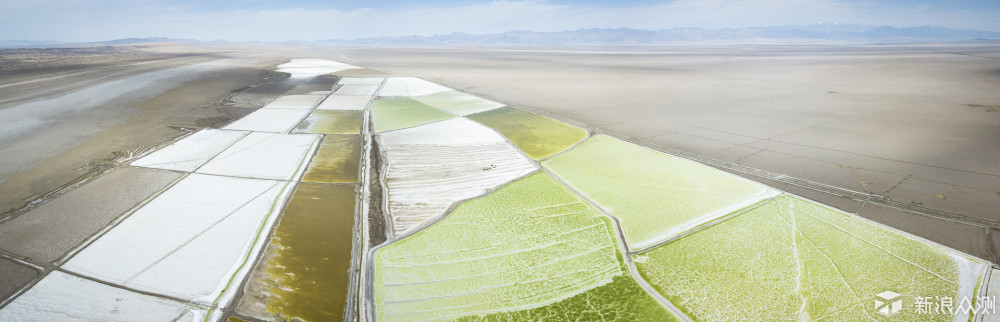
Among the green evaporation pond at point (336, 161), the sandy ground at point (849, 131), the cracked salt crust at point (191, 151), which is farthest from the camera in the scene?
the cracked salt crust at point (191, 151)

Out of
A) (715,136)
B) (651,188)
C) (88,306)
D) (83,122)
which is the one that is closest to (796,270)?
(651,188)

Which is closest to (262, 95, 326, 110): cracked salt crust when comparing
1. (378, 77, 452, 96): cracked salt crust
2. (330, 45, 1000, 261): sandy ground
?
(378, 77, 452, 96): cracked salt crust

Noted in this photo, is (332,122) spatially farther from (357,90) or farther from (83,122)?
(357,90)

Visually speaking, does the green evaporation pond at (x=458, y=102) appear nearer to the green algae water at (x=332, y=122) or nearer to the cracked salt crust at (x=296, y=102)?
the green algae water at (x=332, y=122)

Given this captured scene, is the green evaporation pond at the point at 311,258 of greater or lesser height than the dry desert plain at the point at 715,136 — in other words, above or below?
below

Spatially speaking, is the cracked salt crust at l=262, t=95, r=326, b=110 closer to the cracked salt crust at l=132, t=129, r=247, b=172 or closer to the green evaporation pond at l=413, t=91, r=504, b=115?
the cracked salt crust at l=132, t=129, r=247, b=172

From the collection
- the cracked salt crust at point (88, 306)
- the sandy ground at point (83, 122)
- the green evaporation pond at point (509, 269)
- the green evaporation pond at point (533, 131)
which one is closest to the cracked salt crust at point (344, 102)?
the sandy ground at point (83, 122)

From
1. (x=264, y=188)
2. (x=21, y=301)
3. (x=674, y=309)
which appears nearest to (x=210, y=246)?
(x=21, y=301)
